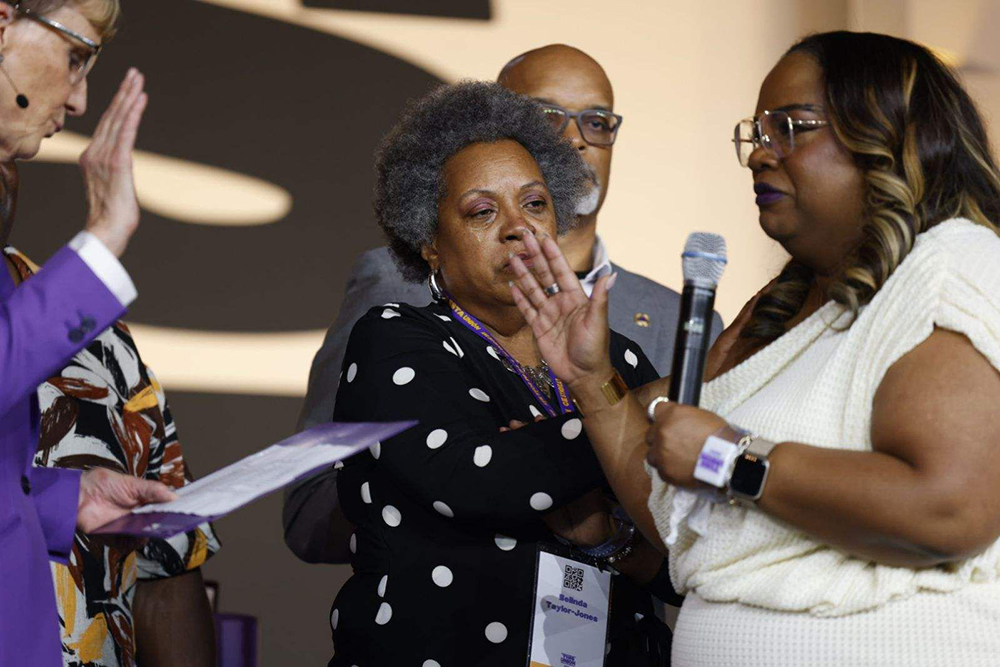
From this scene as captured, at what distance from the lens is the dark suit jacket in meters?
3.29

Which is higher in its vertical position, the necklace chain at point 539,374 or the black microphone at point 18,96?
the black microphone at point 18,96

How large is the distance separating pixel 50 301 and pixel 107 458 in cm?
111

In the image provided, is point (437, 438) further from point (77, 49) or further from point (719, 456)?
point (77, 49)

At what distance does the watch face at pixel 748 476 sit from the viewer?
198 centimetres

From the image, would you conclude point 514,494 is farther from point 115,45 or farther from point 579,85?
point 115,45

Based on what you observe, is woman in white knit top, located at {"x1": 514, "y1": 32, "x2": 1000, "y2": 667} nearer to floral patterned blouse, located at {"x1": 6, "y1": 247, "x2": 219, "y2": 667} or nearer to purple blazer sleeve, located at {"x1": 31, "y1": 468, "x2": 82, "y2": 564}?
purple blazer sleeve, located at {"x1": 31, "y1": 468, "x2": 82, "y2": 564}

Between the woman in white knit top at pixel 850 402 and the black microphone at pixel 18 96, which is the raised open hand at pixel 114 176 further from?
the woman in white knit top at pixel 850 402

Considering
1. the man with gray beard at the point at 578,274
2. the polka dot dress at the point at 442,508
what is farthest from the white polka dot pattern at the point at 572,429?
the man with gray beard at the point at 578,274

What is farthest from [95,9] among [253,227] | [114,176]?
[253,227]

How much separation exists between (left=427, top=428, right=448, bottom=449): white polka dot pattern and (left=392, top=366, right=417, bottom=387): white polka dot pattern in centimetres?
12

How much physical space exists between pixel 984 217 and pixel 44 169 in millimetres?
4447

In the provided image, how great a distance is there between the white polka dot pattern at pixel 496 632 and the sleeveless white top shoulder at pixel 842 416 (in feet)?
1.22

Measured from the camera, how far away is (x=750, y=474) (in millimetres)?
1983

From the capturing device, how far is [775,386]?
7.11 ft
